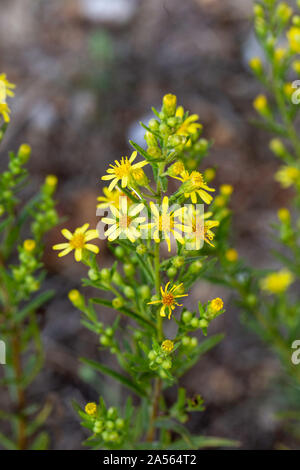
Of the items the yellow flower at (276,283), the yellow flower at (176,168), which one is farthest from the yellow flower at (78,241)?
the yellow flower at (276,283)

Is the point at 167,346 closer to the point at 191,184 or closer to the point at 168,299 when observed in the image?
the point at 168,299

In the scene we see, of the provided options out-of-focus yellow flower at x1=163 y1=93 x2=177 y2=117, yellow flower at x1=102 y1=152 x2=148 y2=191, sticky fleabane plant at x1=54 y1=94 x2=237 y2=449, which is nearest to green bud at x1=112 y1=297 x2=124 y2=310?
sticky fleabane plant at x1=54 y1=94 x2=237 y2=449

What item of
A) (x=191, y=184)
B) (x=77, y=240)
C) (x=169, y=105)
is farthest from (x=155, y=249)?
(x=169, y=105)

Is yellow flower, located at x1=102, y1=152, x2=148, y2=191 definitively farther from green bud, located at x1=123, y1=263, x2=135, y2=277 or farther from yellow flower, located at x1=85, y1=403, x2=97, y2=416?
yellow flower, located at x1=85, y1=403, x2=97, y2=416

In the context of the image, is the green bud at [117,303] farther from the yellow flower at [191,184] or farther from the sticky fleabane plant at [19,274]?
the sticky fleabane plant at [19,274]

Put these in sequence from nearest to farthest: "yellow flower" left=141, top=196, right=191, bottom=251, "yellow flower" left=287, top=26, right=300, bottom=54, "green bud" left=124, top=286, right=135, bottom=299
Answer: "yellow flower" left=141, top=196, right=191, bottom=251
"green bud" left=124, top=286, right=135, bottom=299
"yellow flower" left=287, top=26, right=300, bottom=54
